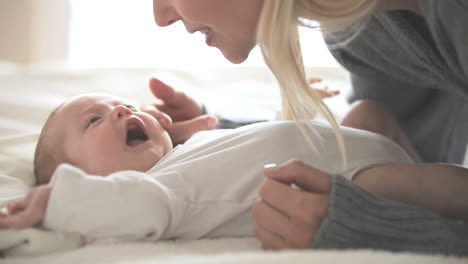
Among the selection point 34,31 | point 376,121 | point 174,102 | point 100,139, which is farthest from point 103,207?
point 34,31

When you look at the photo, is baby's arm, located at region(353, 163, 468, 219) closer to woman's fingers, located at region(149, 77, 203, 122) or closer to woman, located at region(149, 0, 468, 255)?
woman, located at region(149, 0, 468, 255)

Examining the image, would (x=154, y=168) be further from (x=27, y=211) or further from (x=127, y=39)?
(x=127, y=39)

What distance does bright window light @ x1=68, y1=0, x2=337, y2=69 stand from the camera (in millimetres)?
2135

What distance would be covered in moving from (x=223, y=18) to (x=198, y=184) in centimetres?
26

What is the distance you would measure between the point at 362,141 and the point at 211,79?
738 millimetres

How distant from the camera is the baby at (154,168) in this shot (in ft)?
2.21

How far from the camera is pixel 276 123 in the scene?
0.84 m

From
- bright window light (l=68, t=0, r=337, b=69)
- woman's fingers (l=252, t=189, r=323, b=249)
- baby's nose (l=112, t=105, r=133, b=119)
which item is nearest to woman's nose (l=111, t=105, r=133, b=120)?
baby's nose (l=112, t=105, r=133, b=119)

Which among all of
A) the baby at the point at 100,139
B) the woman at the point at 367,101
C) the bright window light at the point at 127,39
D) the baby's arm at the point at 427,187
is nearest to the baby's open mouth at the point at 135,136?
the baby at the point at 100,139

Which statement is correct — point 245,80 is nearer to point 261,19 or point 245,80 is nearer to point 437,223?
point 261,19

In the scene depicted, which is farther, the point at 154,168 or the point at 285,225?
the point at 154,168

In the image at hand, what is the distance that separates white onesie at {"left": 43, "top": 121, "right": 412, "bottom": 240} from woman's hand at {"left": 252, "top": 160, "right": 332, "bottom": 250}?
86 millimetres

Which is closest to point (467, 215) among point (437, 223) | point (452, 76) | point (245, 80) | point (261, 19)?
point (437, 223)

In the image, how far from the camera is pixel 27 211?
669mm
